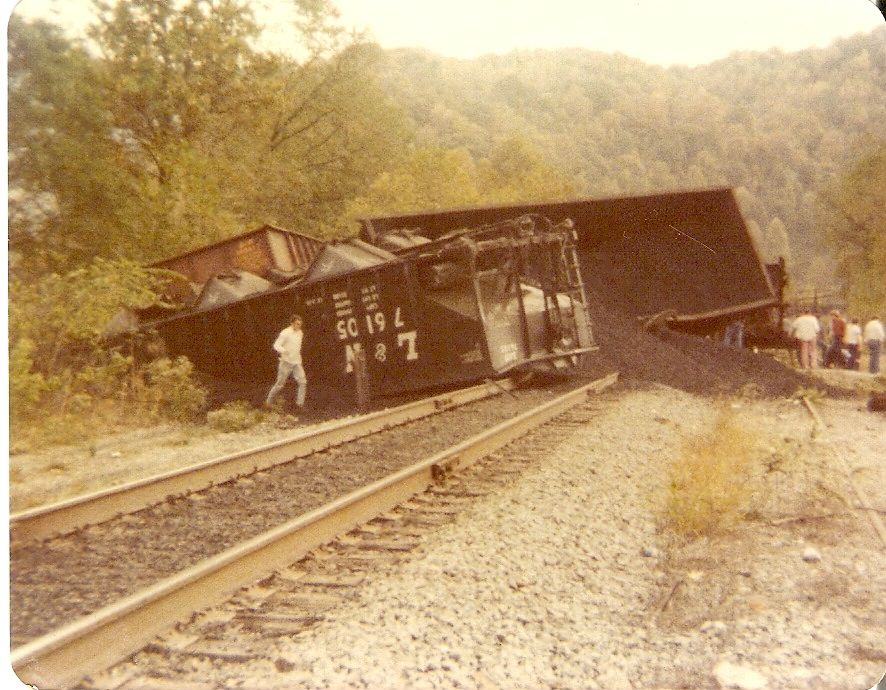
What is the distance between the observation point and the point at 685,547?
3.78 metres

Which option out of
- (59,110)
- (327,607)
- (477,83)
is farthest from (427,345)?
(327,607)

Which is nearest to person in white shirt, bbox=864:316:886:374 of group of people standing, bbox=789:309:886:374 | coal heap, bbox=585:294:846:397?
group of people standing, bbox=789:309:886:374

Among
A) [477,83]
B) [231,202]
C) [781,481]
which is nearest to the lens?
[781,481]

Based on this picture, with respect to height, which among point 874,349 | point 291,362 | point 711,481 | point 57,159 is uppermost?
point 57,159

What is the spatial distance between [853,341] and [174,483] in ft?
17.6

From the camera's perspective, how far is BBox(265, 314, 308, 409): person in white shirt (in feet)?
24.6

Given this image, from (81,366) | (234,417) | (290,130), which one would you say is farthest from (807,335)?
(81,366)

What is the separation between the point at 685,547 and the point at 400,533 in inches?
59.8

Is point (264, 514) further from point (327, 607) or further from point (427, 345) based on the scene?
point (427, 345)

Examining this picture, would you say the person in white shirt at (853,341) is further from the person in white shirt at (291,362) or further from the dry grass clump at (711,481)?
the person in white shirt at (291,362)

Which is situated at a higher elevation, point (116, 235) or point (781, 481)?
point (116, 235)

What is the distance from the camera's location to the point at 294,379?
7.71 m

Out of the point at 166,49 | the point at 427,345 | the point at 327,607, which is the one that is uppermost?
the point at 166,49

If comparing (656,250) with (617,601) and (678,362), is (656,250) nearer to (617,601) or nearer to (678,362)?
(678,362)
